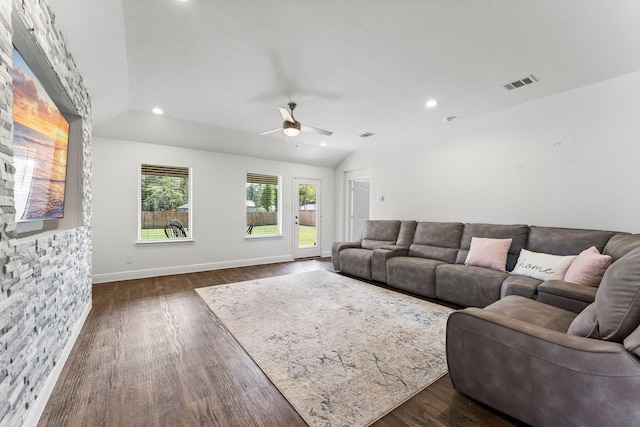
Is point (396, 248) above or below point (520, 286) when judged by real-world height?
above

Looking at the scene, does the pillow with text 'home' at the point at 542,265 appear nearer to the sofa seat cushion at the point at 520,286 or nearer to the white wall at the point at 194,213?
the sofa seat cushion at the point at 520,286

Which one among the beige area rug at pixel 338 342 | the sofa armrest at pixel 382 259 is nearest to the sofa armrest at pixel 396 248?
the sofa armrest at pixel 382 259

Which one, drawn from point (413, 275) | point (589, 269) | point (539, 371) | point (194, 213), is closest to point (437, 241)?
point (413, 275)

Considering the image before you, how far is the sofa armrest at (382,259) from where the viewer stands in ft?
14.1

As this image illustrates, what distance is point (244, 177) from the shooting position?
5.77m

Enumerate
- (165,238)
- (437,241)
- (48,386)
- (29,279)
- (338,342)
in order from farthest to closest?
(165,238)
(437,241)
(338,342)
(48,386)
(29,279)

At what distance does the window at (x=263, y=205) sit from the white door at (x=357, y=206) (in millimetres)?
1892

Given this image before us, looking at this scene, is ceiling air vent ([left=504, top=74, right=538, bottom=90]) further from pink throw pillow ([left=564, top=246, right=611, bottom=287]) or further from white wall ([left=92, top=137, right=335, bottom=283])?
white wall ([left=92, top=137, right=335, bottom=283])

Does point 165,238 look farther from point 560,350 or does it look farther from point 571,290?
point 571,290

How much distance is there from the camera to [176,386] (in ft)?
5.97

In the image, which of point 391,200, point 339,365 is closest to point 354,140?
point 391,200

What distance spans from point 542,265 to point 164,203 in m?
5.84

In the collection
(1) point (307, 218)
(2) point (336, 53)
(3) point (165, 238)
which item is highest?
(2) point (336, 53)

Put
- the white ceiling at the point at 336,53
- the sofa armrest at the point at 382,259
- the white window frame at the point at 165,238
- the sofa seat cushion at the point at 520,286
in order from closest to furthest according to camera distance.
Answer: the white ceiling at the point at 336,53 < the sofa seat cushion at the point at 520,286 < the sofa armrest at the point at 382,259 < the white window frame at the point at 165,238
